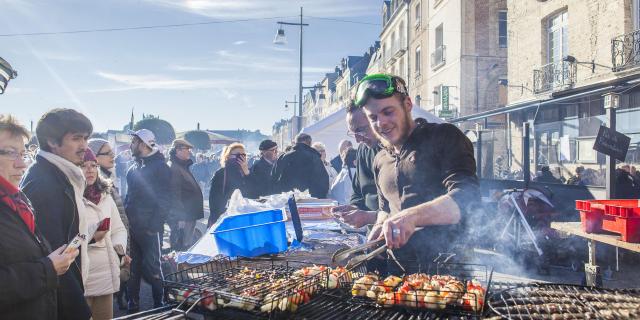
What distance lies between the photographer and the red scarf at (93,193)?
3.63 m

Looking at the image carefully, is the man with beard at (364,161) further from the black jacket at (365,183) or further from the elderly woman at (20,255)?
the elderly woman at (20,255)

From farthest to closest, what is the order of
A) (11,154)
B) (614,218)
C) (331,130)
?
(331,130) → (614,218) → (11,154)

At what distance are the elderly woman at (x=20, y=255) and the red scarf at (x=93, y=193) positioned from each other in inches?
45.7

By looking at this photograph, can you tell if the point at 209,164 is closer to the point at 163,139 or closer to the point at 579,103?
the point at 163,139

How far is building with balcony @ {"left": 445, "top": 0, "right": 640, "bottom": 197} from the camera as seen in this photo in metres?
11.5

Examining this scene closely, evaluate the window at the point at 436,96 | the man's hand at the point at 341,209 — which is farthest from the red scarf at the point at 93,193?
the window at the point at 436,96

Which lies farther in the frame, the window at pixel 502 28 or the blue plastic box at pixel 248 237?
the window at pixel 502 28

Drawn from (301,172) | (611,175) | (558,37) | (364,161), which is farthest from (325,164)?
(558,37)

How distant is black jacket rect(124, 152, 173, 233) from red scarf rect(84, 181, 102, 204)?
1.89 metres

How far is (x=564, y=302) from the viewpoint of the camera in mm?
1806

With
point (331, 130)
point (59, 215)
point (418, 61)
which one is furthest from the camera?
point (418, 61)

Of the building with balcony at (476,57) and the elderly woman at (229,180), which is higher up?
the building with balcony at (476,57)

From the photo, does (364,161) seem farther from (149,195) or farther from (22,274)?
(149,195)

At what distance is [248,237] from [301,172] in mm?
3969
